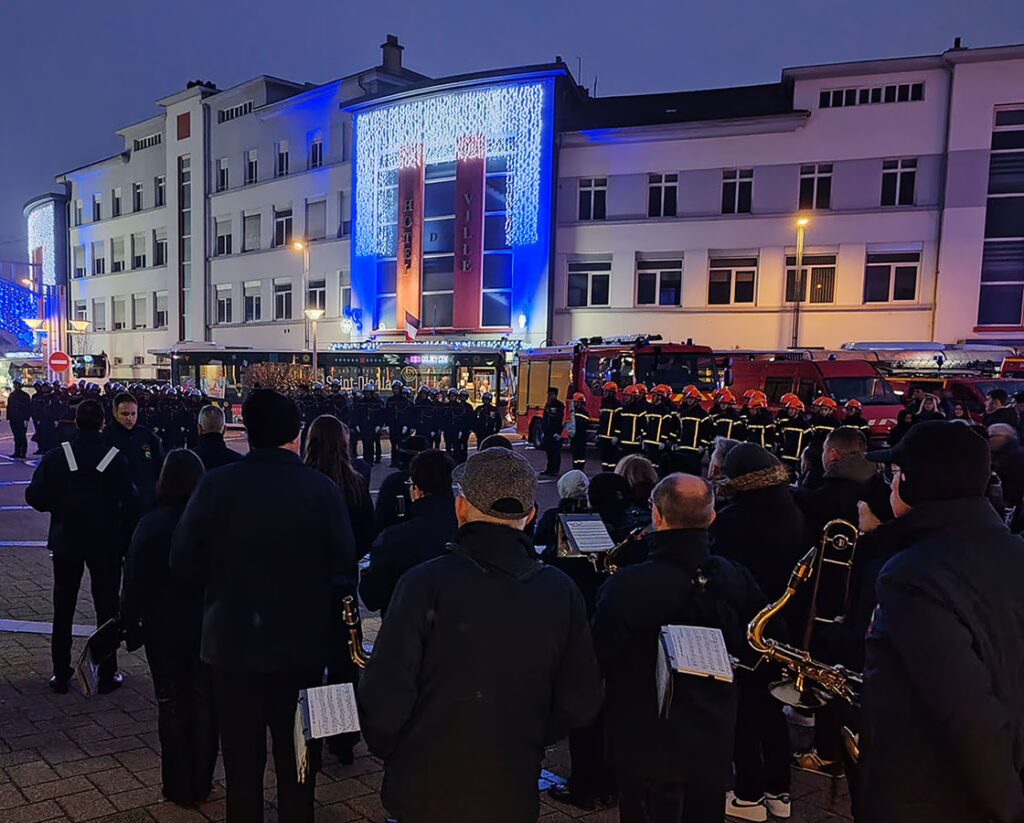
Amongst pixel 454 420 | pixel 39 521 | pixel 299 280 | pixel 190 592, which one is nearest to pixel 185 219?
pixel 299 280

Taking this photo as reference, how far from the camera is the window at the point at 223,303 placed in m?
38.0

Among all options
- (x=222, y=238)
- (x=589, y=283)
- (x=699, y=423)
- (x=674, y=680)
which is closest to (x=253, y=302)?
(x=222, y=238)

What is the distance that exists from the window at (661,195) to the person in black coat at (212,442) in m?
24.2

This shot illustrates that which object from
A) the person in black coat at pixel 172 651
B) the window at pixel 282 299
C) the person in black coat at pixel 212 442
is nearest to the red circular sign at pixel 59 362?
the window at pixel 282 299

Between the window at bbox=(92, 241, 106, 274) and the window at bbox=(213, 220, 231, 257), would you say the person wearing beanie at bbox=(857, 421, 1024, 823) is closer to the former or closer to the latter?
the window at bbox=(213, 220, 231, 257)

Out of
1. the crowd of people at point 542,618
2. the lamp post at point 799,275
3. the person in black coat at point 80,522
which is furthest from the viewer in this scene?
the lamp post at point 799,275

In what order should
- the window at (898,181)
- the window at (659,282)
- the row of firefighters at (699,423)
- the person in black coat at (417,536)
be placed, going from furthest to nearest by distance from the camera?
1. the window at (659,282)
2. the window at (898,181)
3. the row of firefighters at (699,423)
4. the person in black coat at (417,536)

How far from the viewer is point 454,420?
17.5m

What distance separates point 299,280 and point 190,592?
1294 inches

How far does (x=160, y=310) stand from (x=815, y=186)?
3475 cm

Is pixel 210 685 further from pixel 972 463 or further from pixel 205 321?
pixel 205 321

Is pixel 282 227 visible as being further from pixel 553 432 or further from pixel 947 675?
pixel 947 675

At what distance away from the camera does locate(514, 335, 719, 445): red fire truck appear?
18328mm

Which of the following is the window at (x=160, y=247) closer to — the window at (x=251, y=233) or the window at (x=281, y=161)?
the window at (x=251, y=233)
